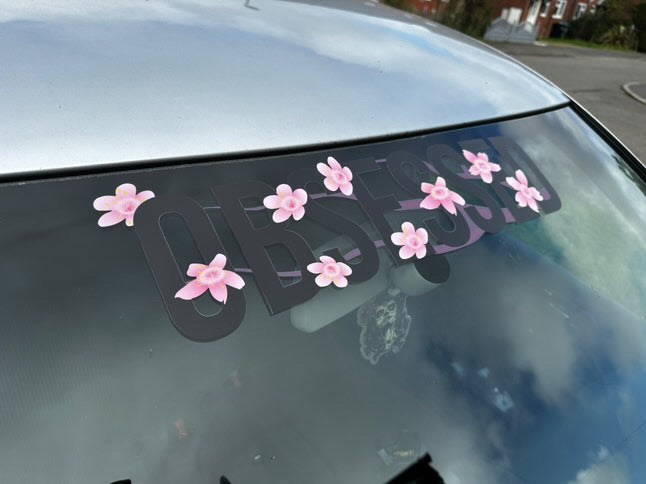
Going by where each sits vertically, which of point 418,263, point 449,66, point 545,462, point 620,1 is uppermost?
point 449,66

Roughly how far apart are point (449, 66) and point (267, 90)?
1.79ft

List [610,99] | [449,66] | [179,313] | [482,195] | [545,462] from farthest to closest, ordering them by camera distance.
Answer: [610,99], [449,66], [482,195], [545,462], [179,313]

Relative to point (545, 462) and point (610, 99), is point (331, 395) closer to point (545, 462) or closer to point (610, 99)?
point (545, 462)

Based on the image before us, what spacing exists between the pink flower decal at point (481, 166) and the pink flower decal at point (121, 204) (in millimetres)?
669

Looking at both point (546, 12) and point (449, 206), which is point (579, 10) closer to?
point (546, 12)

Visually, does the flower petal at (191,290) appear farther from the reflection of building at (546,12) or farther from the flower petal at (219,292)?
the reflection of building at (546,12)

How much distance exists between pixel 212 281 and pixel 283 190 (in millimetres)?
207

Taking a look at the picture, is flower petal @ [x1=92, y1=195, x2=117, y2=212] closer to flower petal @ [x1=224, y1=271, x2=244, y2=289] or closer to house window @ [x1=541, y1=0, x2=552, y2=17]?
flower petal @ [x1=224, y1=271, x2=244, y2=289]

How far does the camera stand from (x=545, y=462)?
83cm

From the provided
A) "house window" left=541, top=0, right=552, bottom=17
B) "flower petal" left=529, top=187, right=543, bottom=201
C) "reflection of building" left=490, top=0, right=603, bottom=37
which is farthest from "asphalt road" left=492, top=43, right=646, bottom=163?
"house window" left=541, top=0, right=552, bottom=17

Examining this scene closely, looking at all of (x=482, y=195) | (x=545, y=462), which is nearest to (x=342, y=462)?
(x=545, y=462)

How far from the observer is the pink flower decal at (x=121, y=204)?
0.73m

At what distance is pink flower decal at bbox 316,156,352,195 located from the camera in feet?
2.93

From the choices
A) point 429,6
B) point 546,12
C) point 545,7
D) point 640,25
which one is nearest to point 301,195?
point 429,6
